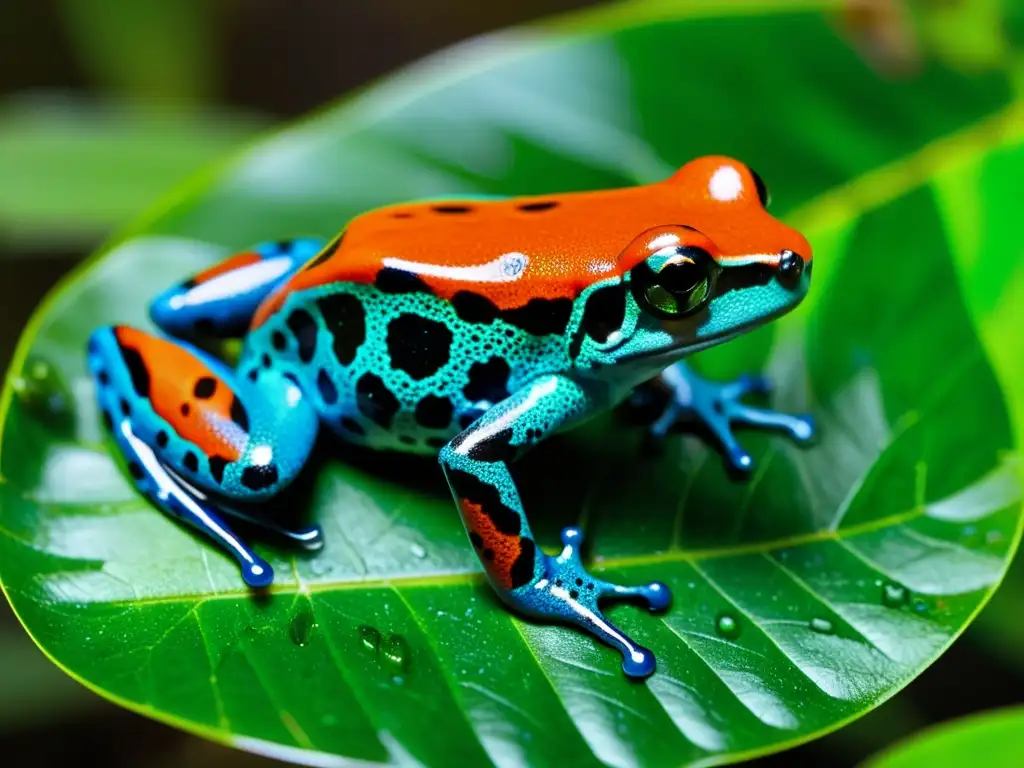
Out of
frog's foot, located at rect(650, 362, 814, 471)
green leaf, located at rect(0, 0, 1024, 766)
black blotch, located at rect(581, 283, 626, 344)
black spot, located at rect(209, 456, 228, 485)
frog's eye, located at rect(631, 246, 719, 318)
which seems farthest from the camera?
frog's foot, located at rect(650, 362, 814, 471)

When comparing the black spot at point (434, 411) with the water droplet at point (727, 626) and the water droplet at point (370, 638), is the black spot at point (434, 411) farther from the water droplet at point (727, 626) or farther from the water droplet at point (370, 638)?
the water droplet at point (727, 626)

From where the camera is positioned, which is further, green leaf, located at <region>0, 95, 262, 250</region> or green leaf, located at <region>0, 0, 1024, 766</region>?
green leaf, located at <region>0, 95, 262, 250</region>

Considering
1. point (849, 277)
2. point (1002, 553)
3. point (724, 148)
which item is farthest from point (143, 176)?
point (1002, 553)

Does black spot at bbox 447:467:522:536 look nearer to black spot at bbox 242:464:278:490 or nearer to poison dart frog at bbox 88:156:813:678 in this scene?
poison dart frog at bbox 88:156:813:678

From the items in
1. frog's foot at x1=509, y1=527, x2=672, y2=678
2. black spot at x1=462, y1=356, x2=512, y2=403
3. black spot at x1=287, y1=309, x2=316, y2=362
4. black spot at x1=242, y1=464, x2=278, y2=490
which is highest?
black spot at x1=287, y1=309, x2=316, y2=362

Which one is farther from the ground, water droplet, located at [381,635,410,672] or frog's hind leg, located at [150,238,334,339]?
frog's hind leg, located at [150,238,334,339]

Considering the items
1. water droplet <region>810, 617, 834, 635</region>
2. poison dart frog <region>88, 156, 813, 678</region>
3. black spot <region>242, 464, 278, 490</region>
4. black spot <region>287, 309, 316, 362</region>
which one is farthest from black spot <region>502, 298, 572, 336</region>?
water droplet <region>810, 617, 834, 635</region>

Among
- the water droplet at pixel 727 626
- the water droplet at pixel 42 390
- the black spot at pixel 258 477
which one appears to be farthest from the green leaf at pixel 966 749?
the water droplet at pixel 42 390
